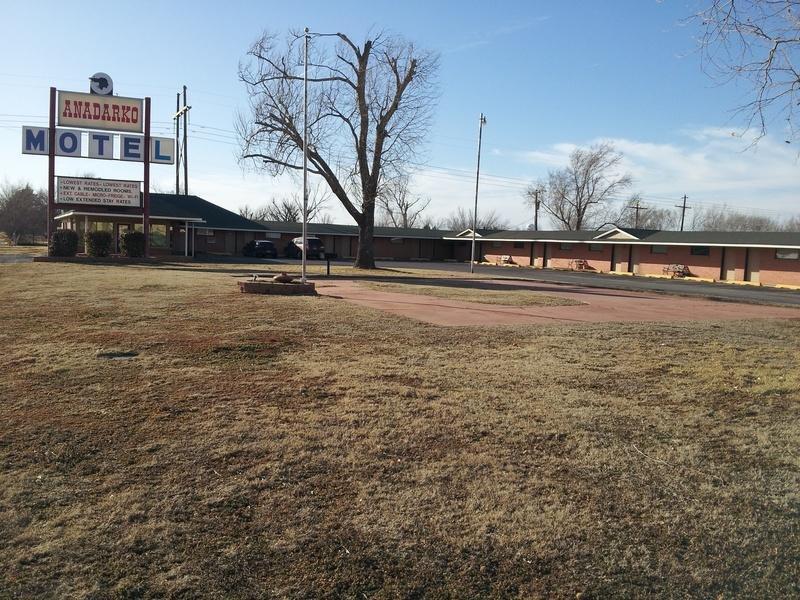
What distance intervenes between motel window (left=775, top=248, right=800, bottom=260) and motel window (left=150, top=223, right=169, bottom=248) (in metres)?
38.1

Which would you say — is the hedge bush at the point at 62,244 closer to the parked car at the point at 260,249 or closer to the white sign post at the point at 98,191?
the white sign post at the point at 98,191

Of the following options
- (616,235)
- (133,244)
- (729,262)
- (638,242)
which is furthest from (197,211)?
(729,262)

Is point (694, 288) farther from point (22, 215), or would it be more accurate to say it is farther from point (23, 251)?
point (22, 215)

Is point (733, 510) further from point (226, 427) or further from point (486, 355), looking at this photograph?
point (486, 355)

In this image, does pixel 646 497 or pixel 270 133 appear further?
pixel 270 133

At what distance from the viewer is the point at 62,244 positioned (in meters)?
32.0

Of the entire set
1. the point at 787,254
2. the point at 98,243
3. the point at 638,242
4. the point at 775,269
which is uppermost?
the point at 638,242

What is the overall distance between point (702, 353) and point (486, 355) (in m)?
3.33

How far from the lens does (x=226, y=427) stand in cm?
551

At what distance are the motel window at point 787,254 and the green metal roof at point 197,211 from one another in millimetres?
36961

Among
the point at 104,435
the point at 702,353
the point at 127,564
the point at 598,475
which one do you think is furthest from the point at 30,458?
the point at 702,353

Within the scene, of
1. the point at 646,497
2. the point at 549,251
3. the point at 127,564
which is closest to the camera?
the point at 127,564

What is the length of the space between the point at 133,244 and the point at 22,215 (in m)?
53.4

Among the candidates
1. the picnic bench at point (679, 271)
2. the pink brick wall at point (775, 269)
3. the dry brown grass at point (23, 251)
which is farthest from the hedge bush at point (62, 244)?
the pink brick wall at point (775, 269)
